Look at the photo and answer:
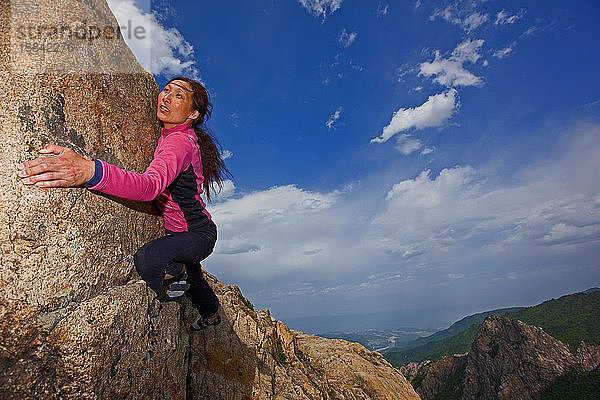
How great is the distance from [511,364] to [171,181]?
95.9 metres

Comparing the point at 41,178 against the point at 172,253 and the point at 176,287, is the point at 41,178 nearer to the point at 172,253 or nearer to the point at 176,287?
the point at 172,253

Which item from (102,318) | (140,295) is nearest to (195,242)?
(140,295)

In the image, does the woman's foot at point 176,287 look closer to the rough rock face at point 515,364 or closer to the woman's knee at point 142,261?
the woman's knee at point 142,261

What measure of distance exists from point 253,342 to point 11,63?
8773 millimetres

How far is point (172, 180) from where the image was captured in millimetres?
5430

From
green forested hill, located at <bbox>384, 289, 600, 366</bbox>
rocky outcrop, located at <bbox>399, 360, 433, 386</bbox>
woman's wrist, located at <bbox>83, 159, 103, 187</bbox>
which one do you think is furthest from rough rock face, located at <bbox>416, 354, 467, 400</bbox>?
woman's wrist, located at <bbox>83, 159, 103, 187</bbox>

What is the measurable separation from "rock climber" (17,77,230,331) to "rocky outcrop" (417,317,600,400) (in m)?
92.2

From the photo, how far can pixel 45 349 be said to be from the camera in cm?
495

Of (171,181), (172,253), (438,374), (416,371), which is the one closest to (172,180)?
(171,181)

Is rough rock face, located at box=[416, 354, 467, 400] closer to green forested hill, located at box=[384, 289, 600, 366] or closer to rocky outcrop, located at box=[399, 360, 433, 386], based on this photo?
rocky outcrop, located at box=[399, 360, 433, 386]

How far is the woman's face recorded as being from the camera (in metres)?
6.59

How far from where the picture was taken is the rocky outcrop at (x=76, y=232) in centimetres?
479

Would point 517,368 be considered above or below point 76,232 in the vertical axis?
below

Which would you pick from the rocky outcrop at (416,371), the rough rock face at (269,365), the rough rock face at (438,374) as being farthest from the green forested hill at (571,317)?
the rough rock face at (269,365)
